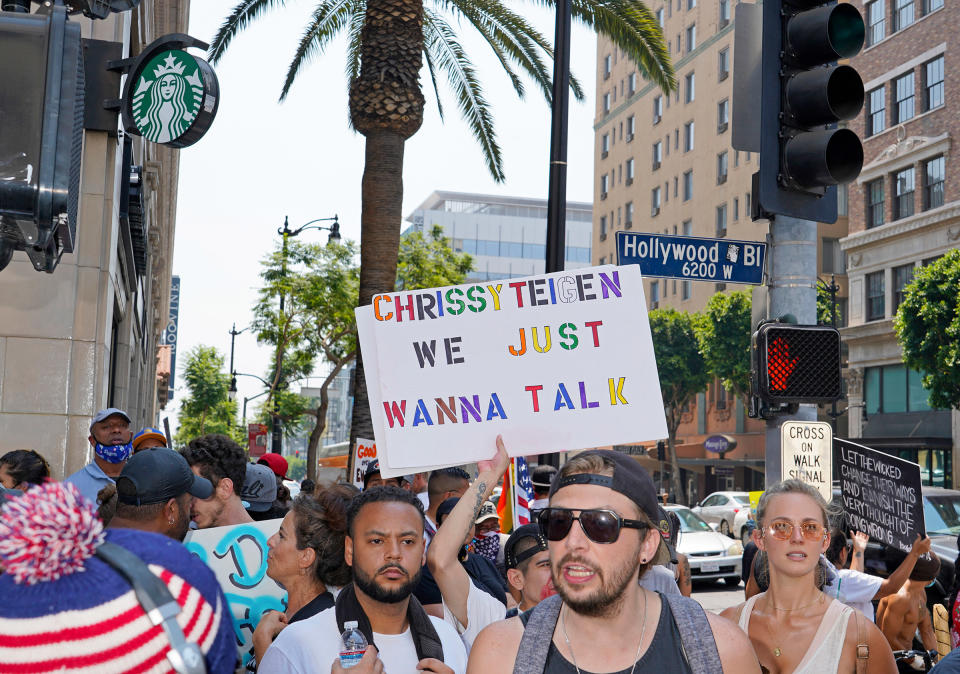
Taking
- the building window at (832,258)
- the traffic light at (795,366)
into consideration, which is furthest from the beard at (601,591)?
the building window at (832,258)

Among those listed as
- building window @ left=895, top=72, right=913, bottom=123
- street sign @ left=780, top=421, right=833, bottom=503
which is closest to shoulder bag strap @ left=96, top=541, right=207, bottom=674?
street sign @ left=780, top=421, right=833, bottom=503

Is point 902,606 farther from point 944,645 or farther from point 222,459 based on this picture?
point 222,459

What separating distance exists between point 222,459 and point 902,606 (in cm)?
400

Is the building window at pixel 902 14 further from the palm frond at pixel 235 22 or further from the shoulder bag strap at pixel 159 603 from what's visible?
the shoulder bag strap at pixel 159 603

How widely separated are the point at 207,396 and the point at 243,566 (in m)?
55.6

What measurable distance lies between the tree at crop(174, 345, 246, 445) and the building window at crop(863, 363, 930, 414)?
32848 millimetres

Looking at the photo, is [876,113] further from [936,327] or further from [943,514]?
[943,514]

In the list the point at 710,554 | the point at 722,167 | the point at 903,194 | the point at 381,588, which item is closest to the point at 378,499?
the point at 381,588

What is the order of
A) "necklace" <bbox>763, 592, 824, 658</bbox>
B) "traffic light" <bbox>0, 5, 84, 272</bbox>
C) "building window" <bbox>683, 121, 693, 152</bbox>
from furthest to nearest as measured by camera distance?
"building window" <bbox>683, 121, 693, 152</bbox>, "necklace" <bbox>763, 592, 824, 658</bbox>, "traffic light" <bbox>0, 5, 84, 272</bbox>

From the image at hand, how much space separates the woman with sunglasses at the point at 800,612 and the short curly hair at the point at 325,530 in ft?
5.24

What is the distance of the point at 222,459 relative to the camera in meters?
5.51

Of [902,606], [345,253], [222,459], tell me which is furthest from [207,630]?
[345,253]

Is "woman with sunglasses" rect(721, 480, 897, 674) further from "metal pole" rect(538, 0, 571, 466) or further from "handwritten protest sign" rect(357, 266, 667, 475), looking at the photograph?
"metal pole" rect(538, 0, 571, 466)

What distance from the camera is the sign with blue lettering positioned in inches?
251
